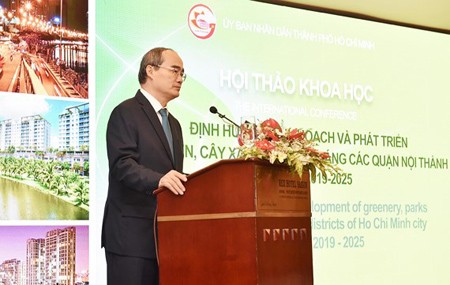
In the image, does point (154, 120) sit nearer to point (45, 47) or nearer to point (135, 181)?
point (135, 181)

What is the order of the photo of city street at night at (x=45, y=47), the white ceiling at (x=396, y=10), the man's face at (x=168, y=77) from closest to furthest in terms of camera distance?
the man's face at (x=168, y=77)
the photo of city street at night at (x=45, y=47)
the white ceiling at (x=396, y=10)

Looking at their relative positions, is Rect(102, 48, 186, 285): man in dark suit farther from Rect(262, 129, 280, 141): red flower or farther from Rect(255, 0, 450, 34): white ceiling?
Rect(255, 0, 450, 34): white ceiling

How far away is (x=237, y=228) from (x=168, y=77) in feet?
3.52

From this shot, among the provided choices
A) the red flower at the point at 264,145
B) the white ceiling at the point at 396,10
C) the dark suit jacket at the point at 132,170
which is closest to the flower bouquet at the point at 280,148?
the red flower at the point at 264,145

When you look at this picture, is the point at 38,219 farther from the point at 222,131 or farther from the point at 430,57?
the point at 430,57

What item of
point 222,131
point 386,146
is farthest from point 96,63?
point 386,146

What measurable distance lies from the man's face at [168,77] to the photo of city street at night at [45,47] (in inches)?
32.3

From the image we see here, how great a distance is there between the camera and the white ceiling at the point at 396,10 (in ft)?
18.8

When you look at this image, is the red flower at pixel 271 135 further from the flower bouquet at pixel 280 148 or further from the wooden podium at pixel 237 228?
the wooden podium at pixel 237 228

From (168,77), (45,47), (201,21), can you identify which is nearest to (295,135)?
(168,77)

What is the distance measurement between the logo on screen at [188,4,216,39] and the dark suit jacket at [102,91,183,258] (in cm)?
140

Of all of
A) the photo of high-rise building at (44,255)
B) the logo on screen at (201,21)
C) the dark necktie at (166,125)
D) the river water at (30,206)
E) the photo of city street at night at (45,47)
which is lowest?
the photo of high-rise building at (44,255)

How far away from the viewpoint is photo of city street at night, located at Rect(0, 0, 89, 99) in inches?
174

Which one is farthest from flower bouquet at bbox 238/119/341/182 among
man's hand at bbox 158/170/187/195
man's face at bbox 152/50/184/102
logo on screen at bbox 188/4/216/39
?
logo on screen at bbox 188/4/216/39
